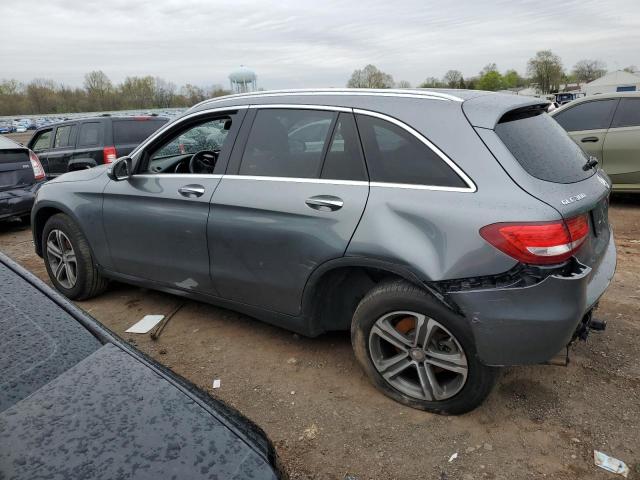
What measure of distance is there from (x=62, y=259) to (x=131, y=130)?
16.9 ft

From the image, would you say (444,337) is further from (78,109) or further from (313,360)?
(78,109)

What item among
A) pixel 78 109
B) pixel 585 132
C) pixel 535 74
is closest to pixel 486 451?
pixel 585 132

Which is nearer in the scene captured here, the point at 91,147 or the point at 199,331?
the point at 199,331

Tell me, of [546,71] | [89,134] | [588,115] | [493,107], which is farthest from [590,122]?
[546,71]

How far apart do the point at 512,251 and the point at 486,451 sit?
1024 millimetres

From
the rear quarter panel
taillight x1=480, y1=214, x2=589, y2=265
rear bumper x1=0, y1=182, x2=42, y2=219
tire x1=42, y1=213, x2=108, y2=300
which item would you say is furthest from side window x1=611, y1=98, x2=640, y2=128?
rear bumper x1=0, y1=182, x2=42, y2=219

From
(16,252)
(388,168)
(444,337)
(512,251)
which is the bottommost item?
(16,252)

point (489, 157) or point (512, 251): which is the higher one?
point (489, 157)

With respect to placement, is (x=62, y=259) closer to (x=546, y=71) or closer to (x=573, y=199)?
(x=573, y=199)

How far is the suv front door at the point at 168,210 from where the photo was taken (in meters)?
3.39

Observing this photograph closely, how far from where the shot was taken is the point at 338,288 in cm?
304

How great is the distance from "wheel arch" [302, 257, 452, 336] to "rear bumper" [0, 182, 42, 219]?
6165mm

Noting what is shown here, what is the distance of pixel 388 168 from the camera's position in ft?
8.80

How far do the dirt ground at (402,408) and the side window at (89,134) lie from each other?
586 cm
